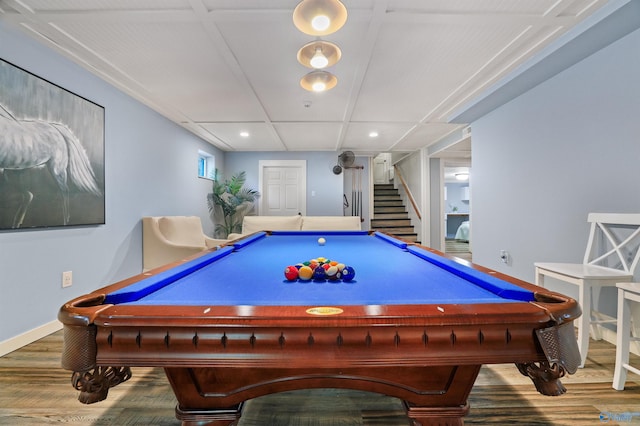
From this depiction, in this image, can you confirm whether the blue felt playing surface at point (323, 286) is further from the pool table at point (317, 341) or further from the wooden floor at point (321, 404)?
the wooden floor at point (321, 404)

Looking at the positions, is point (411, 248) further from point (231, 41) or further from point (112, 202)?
point (112, 202)

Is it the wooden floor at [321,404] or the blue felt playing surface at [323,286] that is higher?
the blue felt playing surface at [323,286]

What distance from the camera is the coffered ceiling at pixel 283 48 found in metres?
1.87

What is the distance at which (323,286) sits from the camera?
1.07m

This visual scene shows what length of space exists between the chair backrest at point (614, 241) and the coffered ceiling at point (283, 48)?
4.63ft

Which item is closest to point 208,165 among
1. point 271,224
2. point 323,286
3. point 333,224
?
point 271,224

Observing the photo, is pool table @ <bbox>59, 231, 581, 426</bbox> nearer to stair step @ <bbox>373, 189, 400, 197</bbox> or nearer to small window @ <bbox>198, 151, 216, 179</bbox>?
small window @ <bbox>198, 151, 216, 179</bbox>

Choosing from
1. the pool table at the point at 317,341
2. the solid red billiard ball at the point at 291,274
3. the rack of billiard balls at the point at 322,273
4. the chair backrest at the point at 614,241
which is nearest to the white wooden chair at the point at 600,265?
the chair backrest at the point at 614,241

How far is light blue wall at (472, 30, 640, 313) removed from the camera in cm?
206

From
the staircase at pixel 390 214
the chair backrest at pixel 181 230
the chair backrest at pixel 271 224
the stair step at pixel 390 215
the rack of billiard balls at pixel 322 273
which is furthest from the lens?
the stair step at pixel 390 215

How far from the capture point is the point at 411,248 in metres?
1.85

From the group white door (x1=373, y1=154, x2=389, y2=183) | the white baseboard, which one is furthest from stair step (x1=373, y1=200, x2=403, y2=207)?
the white baseboard

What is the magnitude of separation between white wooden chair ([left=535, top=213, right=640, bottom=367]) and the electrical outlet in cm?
388

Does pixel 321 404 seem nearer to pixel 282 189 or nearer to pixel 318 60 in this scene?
pixel 318 60
